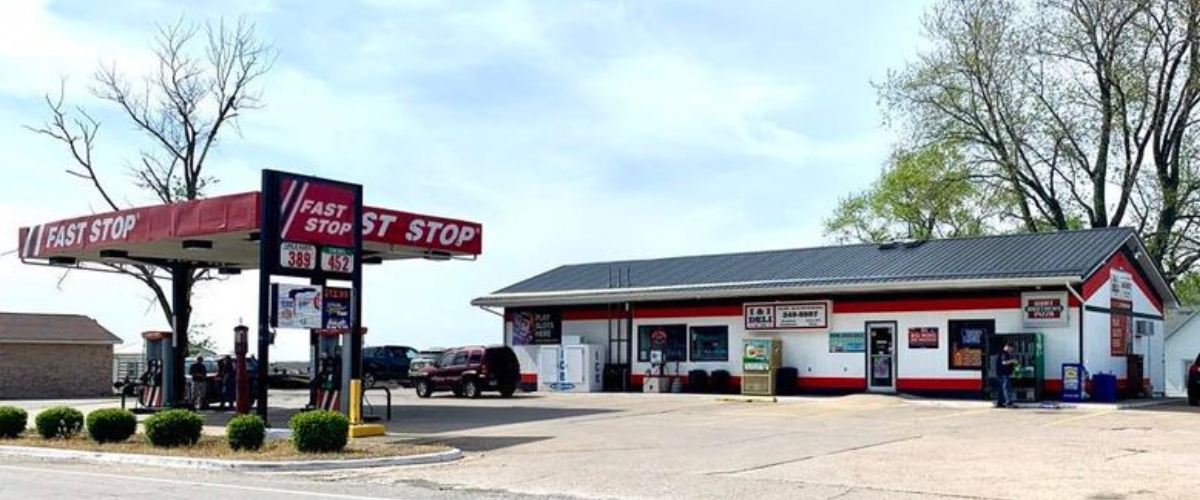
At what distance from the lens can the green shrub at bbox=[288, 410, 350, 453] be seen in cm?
1800

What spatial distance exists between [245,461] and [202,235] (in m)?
8.18

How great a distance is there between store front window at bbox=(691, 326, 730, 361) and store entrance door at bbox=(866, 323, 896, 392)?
176 inches

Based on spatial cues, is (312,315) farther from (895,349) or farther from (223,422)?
(895,349)

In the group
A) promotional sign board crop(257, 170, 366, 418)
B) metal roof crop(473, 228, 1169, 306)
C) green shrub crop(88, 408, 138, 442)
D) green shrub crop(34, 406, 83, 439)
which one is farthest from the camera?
metal roof crop(473, 228, 1169, 306)

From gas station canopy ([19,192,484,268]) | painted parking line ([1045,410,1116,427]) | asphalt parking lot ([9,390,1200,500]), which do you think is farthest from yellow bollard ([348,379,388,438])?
painted parking line ([1045,410,1116,427])

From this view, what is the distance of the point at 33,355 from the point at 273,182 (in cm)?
2836

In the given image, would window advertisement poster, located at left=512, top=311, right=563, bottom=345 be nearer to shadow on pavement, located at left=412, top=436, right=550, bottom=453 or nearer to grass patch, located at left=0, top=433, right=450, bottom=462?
shadow on pavement, located at left=412, top=436, right=550, bottom=453

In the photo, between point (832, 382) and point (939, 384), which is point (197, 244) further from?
point (939, 384)

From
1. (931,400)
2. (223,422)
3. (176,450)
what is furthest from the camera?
(931,400)

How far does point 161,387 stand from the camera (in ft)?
96.9

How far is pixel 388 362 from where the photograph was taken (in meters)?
46.9

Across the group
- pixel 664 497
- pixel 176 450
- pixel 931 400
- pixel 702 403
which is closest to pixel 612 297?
pixel 702 403

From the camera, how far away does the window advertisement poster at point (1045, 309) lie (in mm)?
29141

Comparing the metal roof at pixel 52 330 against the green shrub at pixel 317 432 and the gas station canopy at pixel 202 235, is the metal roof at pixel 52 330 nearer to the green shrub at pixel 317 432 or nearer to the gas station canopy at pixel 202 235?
the gas station canopy at pixel 202 235
